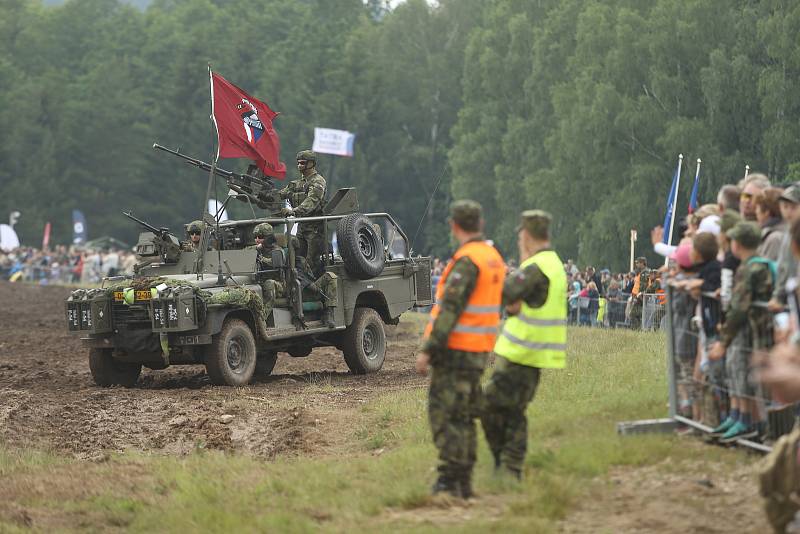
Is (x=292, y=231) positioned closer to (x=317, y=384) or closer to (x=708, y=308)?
(x=317, y=384)

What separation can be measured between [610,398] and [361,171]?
6141 centimetres

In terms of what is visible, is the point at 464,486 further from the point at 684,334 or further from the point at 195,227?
the point at 195,227

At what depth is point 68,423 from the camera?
49.4 ft

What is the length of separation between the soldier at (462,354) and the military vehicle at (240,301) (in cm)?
821

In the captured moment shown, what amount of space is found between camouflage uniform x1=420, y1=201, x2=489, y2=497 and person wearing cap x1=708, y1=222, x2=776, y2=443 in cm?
168

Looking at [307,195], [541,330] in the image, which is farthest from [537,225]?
[307,195]

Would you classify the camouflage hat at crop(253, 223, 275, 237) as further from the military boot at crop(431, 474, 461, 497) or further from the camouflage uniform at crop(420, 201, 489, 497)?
the military boot at crop(431, 474, 461, 497)

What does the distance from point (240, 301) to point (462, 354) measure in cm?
875

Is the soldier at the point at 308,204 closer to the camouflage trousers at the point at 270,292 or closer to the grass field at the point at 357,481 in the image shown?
the camouflage trousers at the point at 270,292

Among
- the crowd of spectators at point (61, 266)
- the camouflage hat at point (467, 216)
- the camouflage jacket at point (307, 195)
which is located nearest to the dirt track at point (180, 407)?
the camouflage jacket at point (307, 195)

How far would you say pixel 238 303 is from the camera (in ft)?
58.0

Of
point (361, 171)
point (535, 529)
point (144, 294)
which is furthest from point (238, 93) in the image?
point (361, 171)

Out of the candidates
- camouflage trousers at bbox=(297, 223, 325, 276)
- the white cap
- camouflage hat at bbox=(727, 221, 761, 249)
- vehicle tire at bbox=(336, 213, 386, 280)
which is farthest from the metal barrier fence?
camouflage trousers at bbox=(297, 223, 325, 276)

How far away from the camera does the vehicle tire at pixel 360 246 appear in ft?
62.5
